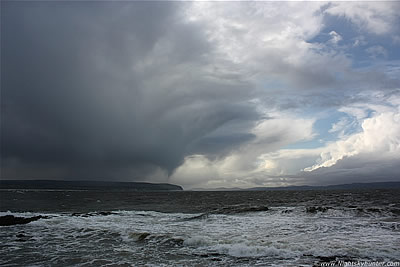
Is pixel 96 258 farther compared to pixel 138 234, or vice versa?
pixel 138 234

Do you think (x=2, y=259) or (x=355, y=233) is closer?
(x=2, y=259)

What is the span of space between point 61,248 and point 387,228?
77.2 ft

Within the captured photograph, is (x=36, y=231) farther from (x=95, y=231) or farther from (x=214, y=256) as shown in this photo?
(x=214, y=256)

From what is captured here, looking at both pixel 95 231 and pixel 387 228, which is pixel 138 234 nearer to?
pixel 95 231

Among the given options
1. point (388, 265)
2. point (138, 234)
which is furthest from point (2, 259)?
point (388, 265)

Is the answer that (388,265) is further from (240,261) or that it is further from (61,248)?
(61,248)

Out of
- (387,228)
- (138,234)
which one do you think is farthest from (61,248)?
(387,228)

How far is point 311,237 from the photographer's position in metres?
18.3

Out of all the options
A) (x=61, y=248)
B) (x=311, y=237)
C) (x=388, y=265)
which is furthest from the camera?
(x=311, y=237)

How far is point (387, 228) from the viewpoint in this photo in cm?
2112

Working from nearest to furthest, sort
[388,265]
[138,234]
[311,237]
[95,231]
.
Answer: [388,265], [311,237], [138,234], [95,231]

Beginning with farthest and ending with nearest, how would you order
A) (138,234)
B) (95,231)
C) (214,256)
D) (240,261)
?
(95,231), (138,234), (214,256), (240,261)

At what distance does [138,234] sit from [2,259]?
8.53 metres

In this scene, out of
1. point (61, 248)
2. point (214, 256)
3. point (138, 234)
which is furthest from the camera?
point (138, 234)
